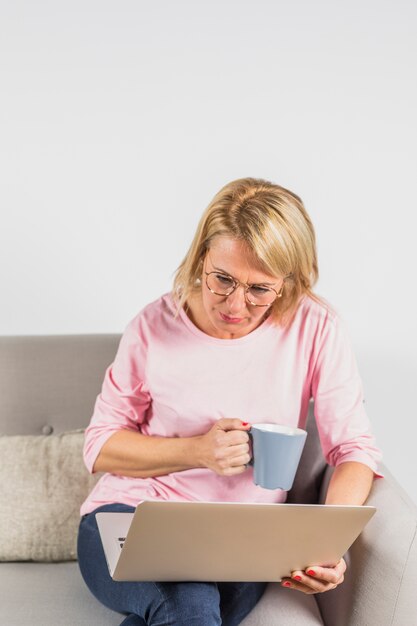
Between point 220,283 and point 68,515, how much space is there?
27.1 inches

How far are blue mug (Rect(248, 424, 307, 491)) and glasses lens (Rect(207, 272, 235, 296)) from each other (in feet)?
0.88

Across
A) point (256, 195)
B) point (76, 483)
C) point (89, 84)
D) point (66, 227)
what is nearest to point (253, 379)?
point (256, 195)

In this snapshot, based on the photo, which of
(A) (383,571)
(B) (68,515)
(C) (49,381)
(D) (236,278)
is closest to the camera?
(A) (383,571)

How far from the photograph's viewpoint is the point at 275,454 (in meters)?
1.40

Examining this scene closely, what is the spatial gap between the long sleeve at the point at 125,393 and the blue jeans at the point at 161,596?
0.54ft

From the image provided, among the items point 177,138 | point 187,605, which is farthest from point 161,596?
point 177,138

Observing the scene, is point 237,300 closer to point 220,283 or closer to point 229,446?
point 220,283

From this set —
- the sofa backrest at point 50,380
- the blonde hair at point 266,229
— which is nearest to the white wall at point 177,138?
the sofa backrest at point 50,380

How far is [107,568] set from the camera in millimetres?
1553

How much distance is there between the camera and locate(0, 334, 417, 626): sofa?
1.44 meters

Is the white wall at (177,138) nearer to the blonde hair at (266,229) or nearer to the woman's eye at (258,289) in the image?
the blonde hair at (266,229)

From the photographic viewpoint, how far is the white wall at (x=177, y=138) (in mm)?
2186

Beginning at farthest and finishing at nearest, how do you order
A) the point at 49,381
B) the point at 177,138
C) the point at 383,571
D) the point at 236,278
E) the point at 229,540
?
the point at 177,138 < the point at 49,381 < the point at 236,278 < the point at 383,571 < the point at 229,540

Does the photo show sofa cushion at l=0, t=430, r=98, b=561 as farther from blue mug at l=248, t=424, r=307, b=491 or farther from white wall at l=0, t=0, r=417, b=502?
blue mug at l=248, t=424, r=307, b=491
